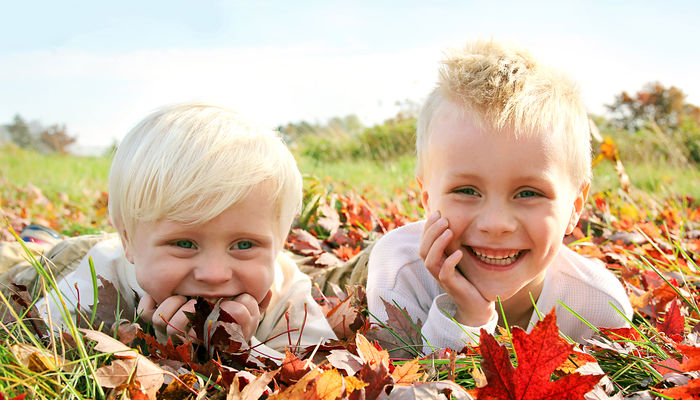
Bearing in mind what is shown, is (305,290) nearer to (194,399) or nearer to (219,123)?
(219,123)

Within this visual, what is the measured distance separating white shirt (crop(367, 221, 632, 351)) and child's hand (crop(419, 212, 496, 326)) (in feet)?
0.27

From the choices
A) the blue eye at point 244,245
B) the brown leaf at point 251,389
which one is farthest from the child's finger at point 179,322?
the brown leaf at point 251,389

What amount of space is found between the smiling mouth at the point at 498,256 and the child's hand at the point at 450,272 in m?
0.08

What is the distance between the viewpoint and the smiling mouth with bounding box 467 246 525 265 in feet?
6.75

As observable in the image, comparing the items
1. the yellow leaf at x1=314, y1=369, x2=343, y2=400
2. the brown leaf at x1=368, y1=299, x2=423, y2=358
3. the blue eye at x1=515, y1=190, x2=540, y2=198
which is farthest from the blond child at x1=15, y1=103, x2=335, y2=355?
the blue eye at x1=515, y1=190, x2=540, y2=198

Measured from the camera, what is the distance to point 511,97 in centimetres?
202

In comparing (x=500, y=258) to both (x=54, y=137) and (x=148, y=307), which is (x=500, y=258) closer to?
(x=148, y=307)

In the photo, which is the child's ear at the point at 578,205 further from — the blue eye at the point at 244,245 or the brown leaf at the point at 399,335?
the blue eye at the point at 244,245

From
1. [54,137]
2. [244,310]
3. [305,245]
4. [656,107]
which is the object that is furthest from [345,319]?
[54,137]

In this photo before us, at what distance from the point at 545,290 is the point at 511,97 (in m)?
0.92

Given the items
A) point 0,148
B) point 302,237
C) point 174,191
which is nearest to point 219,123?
point 174,191

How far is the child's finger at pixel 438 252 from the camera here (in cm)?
203

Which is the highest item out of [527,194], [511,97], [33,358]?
[511,97]

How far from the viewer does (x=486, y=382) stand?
125 cm
